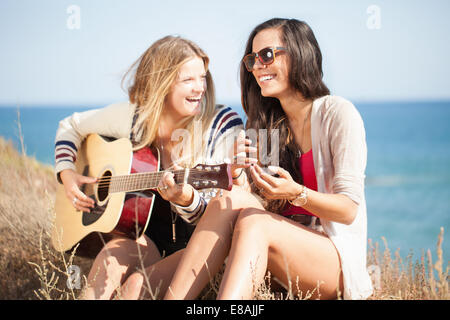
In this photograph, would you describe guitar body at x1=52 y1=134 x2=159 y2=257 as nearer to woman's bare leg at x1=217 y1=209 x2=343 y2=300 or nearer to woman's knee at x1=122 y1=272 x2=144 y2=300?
woman's knee at x1=122 y1=272 x2=144 y2=300

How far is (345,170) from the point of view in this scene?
7.43 ft

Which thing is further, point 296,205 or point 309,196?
point 296,205

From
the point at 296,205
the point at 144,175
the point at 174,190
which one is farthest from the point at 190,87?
the point at 296,205

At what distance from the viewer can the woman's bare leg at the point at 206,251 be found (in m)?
2.19

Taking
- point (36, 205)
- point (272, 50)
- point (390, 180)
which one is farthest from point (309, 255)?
point (390, 180)

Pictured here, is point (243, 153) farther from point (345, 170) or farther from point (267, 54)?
point (267, 54)

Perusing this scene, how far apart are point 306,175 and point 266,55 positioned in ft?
2.40

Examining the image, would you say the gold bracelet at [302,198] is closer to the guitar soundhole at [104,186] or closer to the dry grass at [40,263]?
the dry grass at [40,263]

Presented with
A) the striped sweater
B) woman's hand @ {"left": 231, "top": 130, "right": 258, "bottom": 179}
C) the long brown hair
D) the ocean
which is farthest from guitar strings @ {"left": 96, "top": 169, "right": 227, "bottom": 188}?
the ocean

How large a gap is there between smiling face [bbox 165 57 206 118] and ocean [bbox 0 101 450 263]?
392 cm

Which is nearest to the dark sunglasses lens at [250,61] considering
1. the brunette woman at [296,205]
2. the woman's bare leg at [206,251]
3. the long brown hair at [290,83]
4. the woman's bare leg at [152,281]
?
the brunette woman at [296,205]

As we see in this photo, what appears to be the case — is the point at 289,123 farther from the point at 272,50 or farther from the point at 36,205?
the point at 36,205

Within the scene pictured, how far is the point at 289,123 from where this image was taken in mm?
2771

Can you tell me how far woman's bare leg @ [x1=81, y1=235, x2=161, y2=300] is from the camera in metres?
2.56
